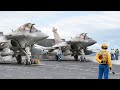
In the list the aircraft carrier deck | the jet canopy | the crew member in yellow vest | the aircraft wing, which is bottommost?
the aircraft carrier deck

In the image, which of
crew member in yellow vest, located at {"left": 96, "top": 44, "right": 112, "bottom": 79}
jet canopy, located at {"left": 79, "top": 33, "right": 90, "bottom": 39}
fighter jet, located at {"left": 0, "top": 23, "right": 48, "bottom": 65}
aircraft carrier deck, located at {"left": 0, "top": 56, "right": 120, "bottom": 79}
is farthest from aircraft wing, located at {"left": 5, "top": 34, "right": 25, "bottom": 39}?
crew member in yellow vest, located at {"left": 96, "top": 44, "right": 112, "bottom": 79}

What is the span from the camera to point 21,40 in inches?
977

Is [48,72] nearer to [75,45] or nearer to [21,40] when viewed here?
[21,40]

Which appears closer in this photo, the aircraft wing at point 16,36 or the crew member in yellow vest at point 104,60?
the crew member in yellow vest at point 104,60

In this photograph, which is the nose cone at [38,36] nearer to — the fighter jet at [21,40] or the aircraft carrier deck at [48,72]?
the fighter jet at [21,40]

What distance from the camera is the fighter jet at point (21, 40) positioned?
24078mm

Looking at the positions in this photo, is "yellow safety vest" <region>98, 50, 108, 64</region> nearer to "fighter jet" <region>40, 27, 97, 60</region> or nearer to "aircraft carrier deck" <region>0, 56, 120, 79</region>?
"aircraft carrier deck" <region>0, 56, 120, 79</region>

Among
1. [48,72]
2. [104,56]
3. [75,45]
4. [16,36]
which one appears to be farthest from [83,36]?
[104,56]

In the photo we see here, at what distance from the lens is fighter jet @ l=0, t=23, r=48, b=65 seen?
24078 mm

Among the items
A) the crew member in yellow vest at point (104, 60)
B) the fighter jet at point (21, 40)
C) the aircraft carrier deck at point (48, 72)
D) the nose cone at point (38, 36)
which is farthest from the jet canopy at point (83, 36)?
the crew member in yellow vest at point (104, 60)

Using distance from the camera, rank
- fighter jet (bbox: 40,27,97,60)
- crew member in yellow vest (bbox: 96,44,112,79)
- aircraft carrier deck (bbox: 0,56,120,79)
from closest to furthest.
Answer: crew member in yellow vest (bbox: 96,44,112,79) → aircraft carrier deck (bbox: 0,56,120,79) → fighter jet (bbox: 40,27,97,60)
